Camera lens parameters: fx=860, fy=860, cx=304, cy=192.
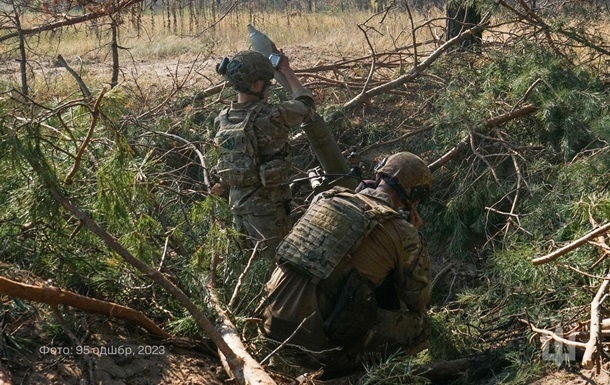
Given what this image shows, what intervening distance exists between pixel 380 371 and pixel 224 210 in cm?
168

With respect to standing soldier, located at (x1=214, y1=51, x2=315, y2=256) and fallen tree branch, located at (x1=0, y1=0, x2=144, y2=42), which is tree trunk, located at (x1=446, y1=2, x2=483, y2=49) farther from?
standing soldier, located at (x1=214, y1=51, x2=315, y2=256)

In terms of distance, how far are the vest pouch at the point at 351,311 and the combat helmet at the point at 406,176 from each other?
1.78 ft

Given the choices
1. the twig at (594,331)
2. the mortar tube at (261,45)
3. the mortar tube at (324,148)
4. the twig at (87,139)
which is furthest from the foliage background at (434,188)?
the mortar tube at (261,45)

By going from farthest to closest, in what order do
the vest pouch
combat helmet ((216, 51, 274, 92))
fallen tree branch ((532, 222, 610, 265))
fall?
1. combat helmet ((216, 51, 274, 92))
2. the vest pouch
3. fallen tree branch ((532, 222, 610, 265))

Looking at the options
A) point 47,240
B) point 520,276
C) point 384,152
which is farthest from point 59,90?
point 520,276

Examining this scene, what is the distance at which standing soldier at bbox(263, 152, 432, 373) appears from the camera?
4.31 metres

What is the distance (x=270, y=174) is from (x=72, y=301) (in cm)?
168

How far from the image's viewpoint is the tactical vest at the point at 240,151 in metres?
5.18

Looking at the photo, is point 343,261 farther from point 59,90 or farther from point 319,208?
point 59,90

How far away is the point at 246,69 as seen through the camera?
5148 millimetres

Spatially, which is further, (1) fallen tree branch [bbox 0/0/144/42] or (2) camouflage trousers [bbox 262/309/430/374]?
(1) fallen tree branch [bbox 0/0/144/42]

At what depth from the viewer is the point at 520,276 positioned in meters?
4.77

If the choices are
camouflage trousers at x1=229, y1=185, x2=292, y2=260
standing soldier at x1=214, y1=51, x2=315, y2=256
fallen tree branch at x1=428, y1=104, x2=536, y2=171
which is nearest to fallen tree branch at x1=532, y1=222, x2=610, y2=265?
standing soldier at x1=214, y1=51, x2=315, y2=256

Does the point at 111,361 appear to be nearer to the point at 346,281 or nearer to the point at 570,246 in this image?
the point at 346,281
